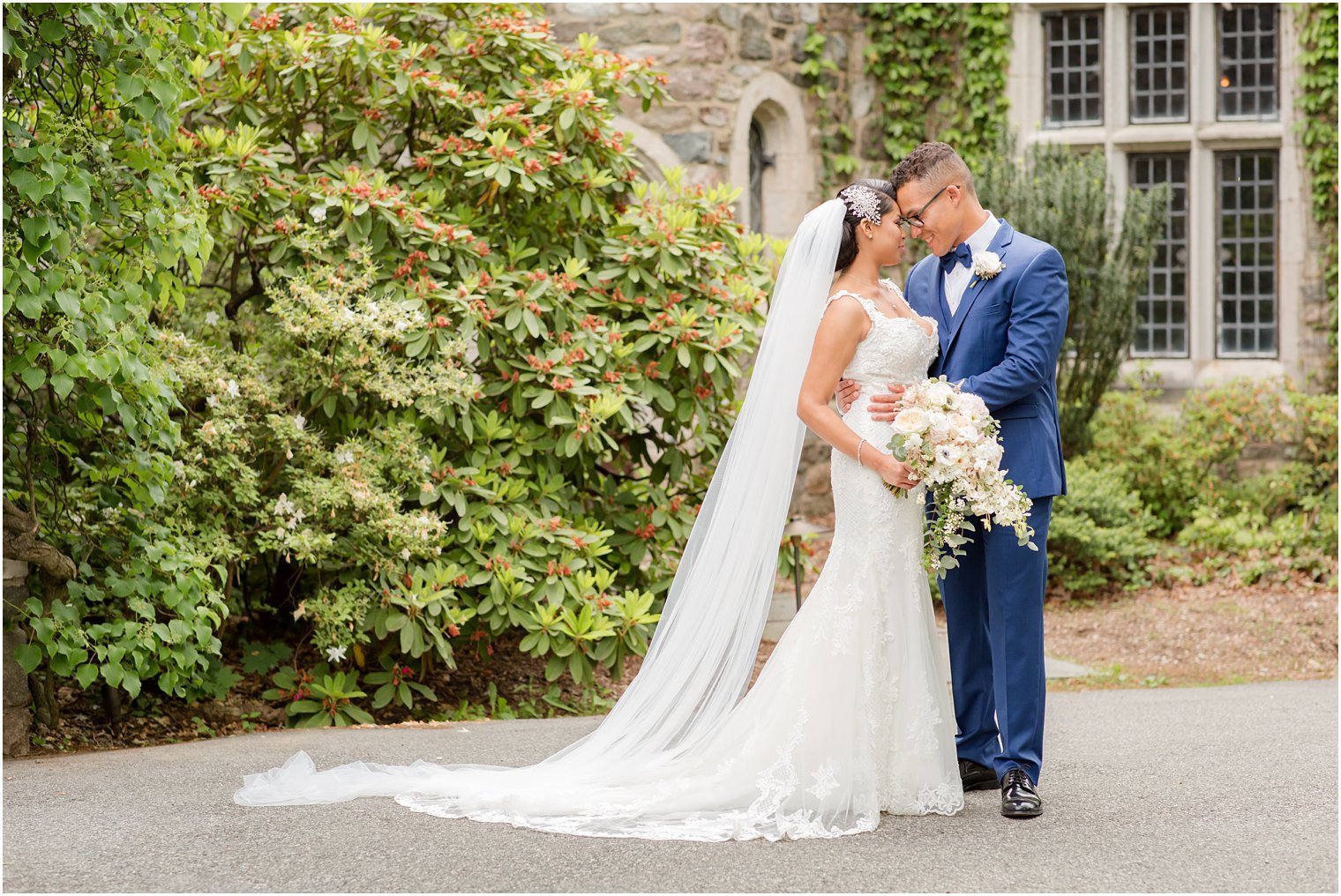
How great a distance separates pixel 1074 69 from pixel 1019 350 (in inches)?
335

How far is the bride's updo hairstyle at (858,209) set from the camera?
4.46 m

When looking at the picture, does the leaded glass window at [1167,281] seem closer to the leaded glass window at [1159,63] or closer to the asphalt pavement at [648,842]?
the leaded glass window at [1159,63]

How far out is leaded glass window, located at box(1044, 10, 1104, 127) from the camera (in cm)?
1178

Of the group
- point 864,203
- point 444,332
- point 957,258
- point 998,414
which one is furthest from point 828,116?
point 998,414

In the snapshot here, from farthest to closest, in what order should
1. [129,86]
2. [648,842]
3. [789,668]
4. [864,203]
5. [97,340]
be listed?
1. [97,340]
2. [129,86]
3. [864,203]
4. [789,668]
5. [648,842]

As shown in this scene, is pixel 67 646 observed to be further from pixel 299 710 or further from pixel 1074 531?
pixel 1074 531

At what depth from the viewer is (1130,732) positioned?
5.73 m

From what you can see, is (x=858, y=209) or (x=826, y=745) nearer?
(x=826, y=745)

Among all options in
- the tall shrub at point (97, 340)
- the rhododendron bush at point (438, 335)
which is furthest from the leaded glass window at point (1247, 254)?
the tall shrub at point (97, 340)

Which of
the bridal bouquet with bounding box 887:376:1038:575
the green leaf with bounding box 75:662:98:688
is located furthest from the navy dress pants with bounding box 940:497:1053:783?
the green leaf with bounding box 75:662:98:688

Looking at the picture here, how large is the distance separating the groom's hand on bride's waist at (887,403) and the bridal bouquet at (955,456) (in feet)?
0.38

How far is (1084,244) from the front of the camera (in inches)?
414

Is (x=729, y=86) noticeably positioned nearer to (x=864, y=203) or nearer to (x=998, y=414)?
(x=864, y=203)

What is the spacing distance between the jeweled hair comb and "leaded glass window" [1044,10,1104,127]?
26.5ft
